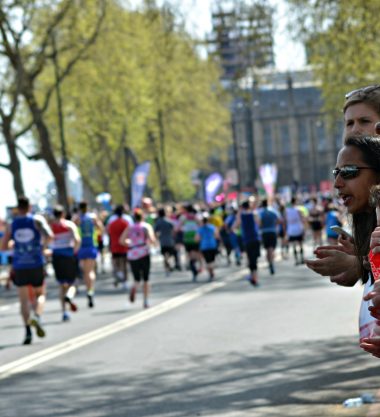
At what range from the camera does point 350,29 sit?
60.9 ft

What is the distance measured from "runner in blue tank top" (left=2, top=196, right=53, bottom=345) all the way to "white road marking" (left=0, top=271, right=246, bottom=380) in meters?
0.71

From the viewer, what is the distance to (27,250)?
16.3 m

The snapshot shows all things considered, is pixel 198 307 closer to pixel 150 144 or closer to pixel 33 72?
pixel 33 72

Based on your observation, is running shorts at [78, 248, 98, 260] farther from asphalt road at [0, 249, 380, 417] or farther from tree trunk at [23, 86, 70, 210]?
tree trunk at [23, 86, 70, 210]

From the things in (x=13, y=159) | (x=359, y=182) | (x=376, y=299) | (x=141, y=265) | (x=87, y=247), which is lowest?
(x=141, y=265)

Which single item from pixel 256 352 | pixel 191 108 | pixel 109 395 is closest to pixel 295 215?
pixel 256 352

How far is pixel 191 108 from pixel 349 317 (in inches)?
2120

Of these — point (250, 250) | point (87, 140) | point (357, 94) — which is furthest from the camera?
point (87, 140)

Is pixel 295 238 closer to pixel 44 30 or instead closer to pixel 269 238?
pixel 269 238

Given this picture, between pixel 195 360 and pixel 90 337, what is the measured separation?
325cm

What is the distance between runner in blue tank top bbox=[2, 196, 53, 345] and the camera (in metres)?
16.2

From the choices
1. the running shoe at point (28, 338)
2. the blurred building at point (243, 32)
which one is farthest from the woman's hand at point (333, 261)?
the running shoe at point (28, 338)

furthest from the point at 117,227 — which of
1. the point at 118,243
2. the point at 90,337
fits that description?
the point at 90,337

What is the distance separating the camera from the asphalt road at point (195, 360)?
10.2 meters
